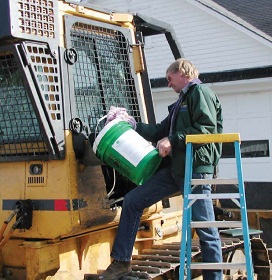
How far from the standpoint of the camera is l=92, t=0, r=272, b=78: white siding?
16.2m

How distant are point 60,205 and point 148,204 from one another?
686mm

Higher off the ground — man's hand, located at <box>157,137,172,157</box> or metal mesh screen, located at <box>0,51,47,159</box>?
metal mesh screen, located at <box>0,51,47,159</box>

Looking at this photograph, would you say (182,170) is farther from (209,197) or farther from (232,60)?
(232,60)

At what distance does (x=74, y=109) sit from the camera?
4.61 m

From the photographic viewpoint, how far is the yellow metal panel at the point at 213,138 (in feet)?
13.5

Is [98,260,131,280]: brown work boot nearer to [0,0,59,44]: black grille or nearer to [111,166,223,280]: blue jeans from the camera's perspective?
[111,166,223,280]: blue jeans

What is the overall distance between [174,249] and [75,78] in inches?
71.3

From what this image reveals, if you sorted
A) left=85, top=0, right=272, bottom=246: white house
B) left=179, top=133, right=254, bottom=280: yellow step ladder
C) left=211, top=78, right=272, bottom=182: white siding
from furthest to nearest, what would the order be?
left=85, top=0, right=272, bottom=246: white house < left=211, top=78, right=272, bottom=182: white siding < left=179, top=133, right=254, bottom=280: yellow step ladder

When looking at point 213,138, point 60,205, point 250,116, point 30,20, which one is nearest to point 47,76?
point 30,20

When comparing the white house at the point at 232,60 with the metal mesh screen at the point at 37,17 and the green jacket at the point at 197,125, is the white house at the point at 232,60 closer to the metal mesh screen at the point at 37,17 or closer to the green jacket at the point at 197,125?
the green jacket at the point at 197,125

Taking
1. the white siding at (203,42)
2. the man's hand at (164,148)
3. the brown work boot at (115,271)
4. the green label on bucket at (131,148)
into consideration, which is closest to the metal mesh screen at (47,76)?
the green label on bucket at (131,148)

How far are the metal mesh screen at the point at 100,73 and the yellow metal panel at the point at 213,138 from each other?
0.98m

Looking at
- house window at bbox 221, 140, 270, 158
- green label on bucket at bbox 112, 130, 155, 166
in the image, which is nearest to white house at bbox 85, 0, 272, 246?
house window at bbox 221, 140, 270, 158

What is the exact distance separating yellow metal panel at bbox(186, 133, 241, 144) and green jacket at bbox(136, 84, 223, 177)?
0.19 m
